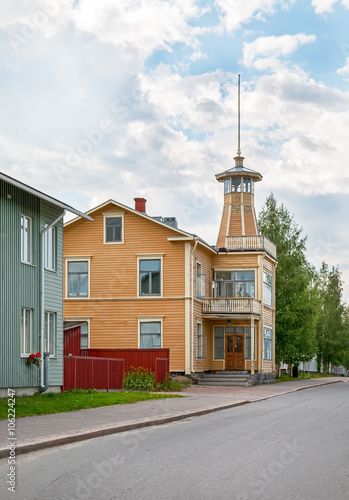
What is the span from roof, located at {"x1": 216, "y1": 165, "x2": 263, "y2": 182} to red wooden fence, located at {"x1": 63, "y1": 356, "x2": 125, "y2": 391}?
68.8 feet

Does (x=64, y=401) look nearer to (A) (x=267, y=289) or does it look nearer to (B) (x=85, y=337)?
(B) (x=85, y=337)

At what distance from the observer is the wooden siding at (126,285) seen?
124 ft

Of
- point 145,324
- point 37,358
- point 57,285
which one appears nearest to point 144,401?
point 37,358

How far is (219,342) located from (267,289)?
5.19 meters

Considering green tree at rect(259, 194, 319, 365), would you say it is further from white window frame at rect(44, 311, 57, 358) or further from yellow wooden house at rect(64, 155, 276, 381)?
white window frame at rect(44, 311, 57, 358)

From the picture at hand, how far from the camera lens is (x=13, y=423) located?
563 inches

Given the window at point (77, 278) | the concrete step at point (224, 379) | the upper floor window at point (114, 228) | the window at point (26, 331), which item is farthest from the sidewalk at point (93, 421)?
the window at point (77, 278)

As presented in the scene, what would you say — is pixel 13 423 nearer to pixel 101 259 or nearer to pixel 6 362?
pixel 6 362

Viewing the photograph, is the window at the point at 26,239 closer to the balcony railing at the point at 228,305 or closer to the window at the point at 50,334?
the window at the point at 50,334

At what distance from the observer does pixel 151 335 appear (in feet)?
125

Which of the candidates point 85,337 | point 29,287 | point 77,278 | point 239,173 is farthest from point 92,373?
point 239,173

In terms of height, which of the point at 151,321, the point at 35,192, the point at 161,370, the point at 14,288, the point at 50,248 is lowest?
the point at 161,370

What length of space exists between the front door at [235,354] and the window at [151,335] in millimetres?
5170

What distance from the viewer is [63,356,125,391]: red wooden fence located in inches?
983
